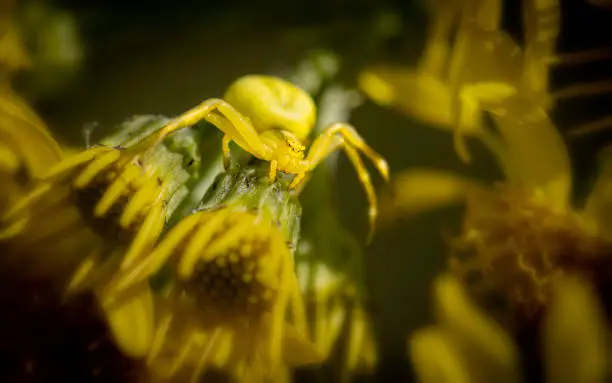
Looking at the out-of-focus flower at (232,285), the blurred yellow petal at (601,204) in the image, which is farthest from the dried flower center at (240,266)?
the blurred yellow petal at (601,204)

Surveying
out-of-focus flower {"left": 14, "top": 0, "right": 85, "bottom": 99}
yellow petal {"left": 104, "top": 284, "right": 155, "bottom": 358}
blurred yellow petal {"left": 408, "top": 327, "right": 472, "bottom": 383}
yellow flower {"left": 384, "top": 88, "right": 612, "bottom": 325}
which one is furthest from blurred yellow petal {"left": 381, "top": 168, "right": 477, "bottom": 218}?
out-of-focus flower {"left": 14, "top": 0, "right": 85, "bottom": 99}

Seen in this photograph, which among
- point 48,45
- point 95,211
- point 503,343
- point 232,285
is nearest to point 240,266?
point 232,285

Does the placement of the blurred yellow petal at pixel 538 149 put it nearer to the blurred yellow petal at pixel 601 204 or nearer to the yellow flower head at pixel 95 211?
the blurred yellow petal at pixel 601 204

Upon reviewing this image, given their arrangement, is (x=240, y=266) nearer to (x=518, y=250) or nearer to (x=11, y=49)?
(x=518, y=250)

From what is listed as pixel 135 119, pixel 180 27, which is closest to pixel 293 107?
pixel 135 119

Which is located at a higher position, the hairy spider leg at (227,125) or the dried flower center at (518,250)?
the hairy spider leg at (227,125)

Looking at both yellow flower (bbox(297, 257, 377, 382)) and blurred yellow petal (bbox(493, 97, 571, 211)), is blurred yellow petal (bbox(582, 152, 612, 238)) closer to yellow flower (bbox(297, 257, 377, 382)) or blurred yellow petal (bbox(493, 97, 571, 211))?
blurred yellow petal (bbox(493, 97, 571, 211))

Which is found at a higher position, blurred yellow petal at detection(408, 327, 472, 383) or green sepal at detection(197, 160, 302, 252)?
green sepal at detection(197, 160, 302, 252)
